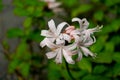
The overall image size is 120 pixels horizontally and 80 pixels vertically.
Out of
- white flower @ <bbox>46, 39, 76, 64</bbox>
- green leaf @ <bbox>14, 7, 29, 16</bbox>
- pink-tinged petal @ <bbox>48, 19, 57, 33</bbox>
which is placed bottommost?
white flower @ <bbox>46, 39, 76, 64</bbox>

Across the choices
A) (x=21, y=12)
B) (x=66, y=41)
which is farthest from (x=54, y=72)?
(x=66, y=41)

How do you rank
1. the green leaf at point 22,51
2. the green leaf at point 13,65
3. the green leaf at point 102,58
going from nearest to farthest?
the green leaf at point 102,58 → the green leaf at point 13,65 → the green leaf at point 22,51

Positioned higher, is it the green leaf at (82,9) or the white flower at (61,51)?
the green leaf at (82,9)

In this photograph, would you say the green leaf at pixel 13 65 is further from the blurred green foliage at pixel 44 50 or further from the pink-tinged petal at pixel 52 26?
the pink-tinged petal at pixel 52 26

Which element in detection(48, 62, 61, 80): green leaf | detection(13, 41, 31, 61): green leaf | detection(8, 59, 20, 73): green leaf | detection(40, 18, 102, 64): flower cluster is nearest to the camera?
detection(40, 18, 102, 64): flower cluster

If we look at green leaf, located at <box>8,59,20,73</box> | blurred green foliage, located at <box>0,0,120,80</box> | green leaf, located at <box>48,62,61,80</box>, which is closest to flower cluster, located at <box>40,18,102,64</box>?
blurred green foliage, located at <box>0,0,120,80</box>

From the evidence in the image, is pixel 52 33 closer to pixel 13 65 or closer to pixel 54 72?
pixel 54 72

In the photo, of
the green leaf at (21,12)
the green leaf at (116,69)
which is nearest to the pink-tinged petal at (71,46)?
the green leaf at (116,69)

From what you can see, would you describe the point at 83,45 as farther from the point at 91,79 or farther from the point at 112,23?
the point at 112,23

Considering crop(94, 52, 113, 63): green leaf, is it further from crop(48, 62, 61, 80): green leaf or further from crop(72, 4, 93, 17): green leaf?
Result: crop(72, 4, 93, 17): green leaf

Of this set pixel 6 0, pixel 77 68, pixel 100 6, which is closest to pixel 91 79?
pixel 77 68

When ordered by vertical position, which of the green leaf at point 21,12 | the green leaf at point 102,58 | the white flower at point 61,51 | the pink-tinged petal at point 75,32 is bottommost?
the green leaf at point 102,58

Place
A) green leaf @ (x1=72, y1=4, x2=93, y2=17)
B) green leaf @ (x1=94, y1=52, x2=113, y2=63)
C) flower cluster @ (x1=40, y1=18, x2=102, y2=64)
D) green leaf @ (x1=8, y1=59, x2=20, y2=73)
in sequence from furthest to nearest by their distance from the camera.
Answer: green leaf @ (x1=72, y1=4, x2=93, y2=17) < green leaf @ (x1=8, y1=59, x2=20, y2=73) < green leaf @ (x1=94, y1=52, x2=113, y2=63) < flower cluster @ (x1=40, y1=18, x2=102, y2=64)
